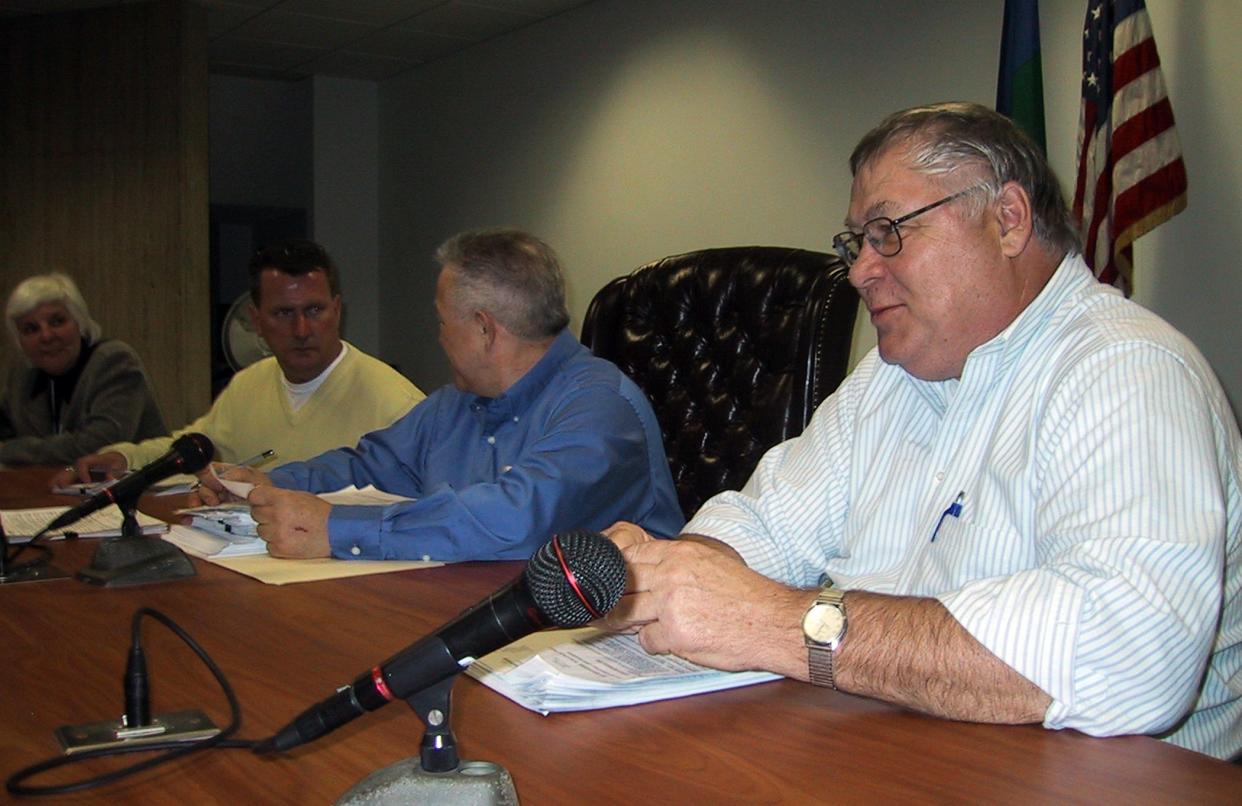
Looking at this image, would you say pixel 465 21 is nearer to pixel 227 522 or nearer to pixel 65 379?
pixel 65 379

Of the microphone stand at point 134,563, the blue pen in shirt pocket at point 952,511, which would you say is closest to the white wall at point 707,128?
the blue pen in shirt pocket at point 952,511

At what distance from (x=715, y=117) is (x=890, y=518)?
13.9 feet

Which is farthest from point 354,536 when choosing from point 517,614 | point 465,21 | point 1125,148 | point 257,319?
point 465,21

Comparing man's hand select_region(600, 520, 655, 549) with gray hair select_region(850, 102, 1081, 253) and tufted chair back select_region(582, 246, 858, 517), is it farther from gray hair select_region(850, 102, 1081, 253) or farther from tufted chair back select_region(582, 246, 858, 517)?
tufted chair back select_region(582, 246, 858, 517)

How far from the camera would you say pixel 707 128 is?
545cm

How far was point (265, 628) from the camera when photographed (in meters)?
1.33

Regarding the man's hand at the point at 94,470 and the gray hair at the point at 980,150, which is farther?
the man's hand at the point at 94,470

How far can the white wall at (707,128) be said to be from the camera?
3.47 meters

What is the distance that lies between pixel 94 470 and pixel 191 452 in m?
1.25

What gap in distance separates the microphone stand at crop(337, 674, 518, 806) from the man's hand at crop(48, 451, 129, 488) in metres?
2.27

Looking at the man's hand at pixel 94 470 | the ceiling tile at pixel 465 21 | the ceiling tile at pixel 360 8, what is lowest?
the man's hand at pixel 94 470

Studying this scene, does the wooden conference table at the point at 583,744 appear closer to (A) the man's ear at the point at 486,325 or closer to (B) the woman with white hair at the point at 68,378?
(A) the man's ear at the point at 486,325

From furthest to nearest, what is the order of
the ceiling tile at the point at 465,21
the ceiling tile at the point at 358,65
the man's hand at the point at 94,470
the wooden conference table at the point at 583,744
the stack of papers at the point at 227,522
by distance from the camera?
the ceiling tile at the point at 358,65 < the ceiling tile at the point at 465,21 < the man's hand at the point at 94,470 < the stack of papers at the point at 227,522 < the wooden conference table at the point at 583,744

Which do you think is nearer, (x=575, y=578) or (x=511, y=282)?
(x=575, y=578)
